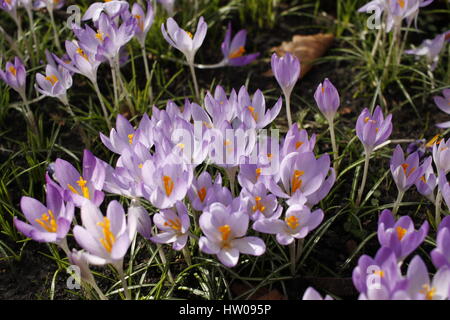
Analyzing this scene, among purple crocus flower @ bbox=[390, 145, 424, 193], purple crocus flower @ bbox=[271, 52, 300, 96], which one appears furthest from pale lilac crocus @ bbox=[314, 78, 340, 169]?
purple crocus flower @ bbox=[390, 145, 424, 193]

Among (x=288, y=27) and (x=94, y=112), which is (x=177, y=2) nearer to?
(x=288, y=27)

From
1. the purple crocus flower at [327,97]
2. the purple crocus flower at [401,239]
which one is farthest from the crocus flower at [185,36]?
the purple crocus flower at [401,239]

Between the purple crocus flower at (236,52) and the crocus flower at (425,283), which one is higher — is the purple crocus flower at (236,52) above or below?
above

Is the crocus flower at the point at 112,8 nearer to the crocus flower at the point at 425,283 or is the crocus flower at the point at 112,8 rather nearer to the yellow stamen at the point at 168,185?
the yellow stamen at the point at 168,185

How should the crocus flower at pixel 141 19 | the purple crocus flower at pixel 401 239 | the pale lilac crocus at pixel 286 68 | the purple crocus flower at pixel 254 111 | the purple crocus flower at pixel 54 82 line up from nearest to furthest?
the purple crocus flower at pixel 401 239
the purple crocus flower at pixel 254 111
the pale lilac crocus at pixel 286 68
the purple crocus flower at pixel 54 82
the crocus flower at pixel 141 19

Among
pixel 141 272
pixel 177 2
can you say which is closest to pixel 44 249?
pixel 141 272
